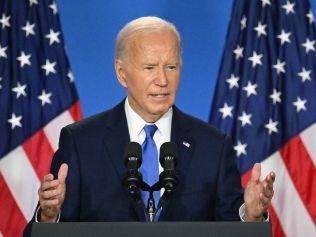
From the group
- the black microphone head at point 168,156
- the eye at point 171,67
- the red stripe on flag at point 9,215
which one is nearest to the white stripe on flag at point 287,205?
the red stripe on flag at point 9,215

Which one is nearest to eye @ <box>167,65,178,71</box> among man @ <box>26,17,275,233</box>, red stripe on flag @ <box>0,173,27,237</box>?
man @ <box>26,17,275,233</box>

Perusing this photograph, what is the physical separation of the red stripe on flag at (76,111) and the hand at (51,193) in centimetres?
196

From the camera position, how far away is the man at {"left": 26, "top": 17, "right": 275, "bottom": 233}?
222cm

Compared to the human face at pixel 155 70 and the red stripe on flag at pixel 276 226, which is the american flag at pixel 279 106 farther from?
the human face at pixel 155 70

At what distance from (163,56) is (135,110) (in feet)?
0.81

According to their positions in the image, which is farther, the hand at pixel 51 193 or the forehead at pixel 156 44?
the forehead at pixel 156 44

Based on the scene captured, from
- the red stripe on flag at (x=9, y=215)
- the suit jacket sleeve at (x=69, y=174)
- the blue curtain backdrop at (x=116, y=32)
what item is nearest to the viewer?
the suit jacket sleeve at (x=69, y=174)

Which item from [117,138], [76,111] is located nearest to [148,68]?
[117,138]

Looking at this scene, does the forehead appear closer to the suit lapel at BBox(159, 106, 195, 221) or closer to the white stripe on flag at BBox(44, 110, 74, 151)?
the suit lapel at BBox(159, 106, 195, 221)

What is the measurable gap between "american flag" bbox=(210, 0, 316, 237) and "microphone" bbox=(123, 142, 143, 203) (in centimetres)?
203

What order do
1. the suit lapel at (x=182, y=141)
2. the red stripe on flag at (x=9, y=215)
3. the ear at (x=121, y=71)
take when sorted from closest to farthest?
the suit lapel at (x=182, y=141) < the ear at (x=121, y=71) < the red stripe on flag at (x=9, y=215)

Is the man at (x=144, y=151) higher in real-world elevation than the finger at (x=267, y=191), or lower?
higher

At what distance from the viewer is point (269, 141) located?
3.84 metres

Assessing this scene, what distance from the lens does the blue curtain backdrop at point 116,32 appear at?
13.1 ft
